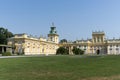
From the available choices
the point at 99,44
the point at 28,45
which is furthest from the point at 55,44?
the point at 28,45

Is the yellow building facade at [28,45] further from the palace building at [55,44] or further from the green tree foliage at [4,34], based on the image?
the green tree foliage at [4,34]

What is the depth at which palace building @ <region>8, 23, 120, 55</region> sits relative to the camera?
78625mm

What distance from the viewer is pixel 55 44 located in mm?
110562

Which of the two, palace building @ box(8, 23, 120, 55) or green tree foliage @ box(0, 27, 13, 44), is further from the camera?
green tree foliage @ box(0, 27, 13, 44)

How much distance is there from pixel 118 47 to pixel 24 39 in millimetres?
51150

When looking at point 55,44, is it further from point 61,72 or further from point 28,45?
point 61,72

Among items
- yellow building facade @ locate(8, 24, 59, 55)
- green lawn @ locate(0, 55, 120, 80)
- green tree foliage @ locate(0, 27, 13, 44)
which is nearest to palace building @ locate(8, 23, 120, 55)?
yellow building facade @ locate(8, 24, 59, 55)

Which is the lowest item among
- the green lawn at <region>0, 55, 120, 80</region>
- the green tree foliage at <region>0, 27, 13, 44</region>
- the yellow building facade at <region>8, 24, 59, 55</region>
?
the green lawn at <region>0, 55, 120, 80</region>

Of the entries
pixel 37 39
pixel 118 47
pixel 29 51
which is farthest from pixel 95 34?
pixel 29 51

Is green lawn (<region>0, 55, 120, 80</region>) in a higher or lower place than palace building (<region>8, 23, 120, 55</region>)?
lower

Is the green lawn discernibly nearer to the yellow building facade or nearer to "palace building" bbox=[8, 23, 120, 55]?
the yellow building facade

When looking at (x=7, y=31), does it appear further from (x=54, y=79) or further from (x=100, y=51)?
(x=54, y=79)

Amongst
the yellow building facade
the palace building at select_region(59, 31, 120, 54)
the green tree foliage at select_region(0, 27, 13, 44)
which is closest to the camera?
the yellow building facade

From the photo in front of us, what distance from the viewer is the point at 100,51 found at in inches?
4306
